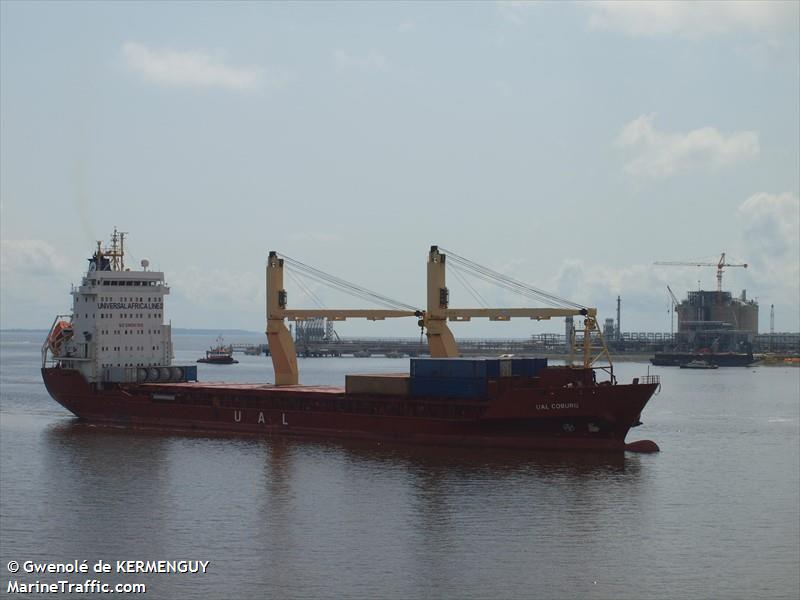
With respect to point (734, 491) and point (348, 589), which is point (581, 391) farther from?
point (348, 589)

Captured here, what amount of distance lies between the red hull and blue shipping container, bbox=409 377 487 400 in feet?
1.17

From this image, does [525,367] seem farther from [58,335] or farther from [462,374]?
[58,335]

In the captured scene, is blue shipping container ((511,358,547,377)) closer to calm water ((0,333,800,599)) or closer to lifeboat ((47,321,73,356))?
calm water ((0,333,800,599))

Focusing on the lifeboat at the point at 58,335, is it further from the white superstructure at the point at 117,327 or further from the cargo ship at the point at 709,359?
the cargo ship at the point at 709,359

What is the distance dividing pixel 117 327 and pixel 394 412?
19691 millimetres

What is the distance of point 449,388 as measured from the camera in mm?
48344

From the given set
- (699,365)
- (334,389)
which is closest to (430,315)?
(334,389)

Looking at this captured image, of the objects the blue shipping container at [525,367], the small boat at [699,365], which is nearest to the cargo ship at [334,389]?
the blue shipping container at [525,367]

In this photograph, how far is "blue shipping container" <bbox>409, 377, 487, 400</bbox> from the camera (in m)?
47.6

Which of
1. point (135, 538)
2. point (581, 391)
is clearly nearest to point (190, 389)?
point (581, 391)

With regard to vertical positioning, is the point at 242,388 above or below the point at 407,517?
above

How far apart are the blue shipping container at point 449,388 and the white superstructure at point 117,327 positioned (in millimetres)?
18409

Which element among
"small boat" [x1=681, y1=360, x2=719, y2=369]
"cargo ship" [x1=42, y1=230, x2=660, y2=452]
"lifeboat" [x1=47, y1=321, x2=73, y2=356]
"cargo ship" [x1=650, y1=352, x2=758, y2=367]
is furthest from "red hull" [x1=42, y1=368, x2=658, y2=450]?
"cargo ship" [x1=650, y1=352, x2=758, y2=367]

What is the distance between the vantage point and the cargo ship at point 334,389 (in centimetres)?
4700
